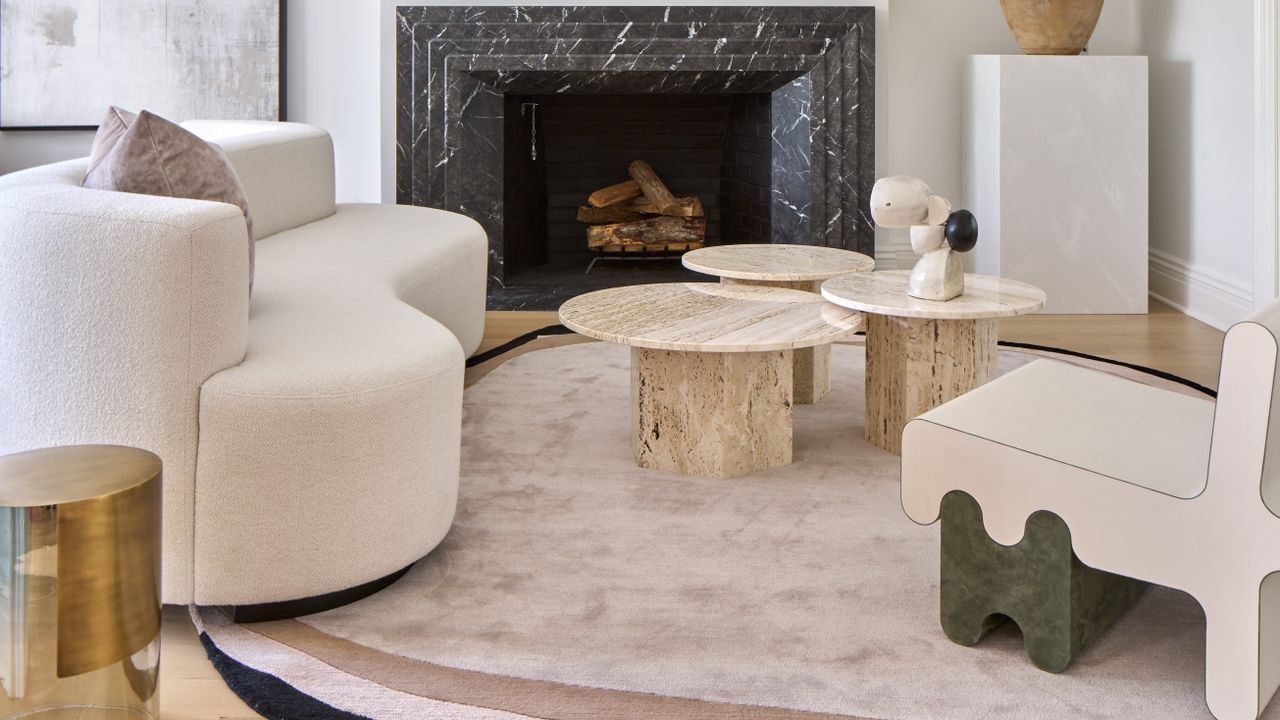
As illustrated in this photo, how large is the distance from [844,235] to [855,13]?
892 millimetres

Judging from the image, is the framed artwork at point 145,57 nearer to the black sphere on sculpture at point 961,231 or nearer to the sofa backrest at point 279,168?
the sofa backrest at point 279,168

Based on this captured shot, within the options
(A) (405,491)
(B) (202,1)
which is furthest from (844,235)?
(A) (405,491)

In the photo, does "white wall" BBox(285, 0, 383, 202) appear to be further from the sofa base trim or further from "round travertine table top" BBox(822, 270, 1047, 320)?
the sofa base trim

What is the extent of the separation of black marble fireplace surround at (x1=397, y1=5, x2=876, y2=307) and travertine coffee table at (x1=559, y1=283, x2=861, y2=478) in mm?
2133

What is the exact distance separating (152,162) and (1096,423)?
5.44ft

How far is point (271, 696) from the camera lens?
1.70 m

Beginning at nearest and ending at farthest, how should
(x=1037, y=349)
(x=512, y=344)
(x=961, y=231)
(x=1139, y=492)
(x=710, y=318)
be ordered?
(x=1139, y=492)
(x=961, y=231)
(x=710, y=318)
(x=1037, y=349)
(x=512, y=344)

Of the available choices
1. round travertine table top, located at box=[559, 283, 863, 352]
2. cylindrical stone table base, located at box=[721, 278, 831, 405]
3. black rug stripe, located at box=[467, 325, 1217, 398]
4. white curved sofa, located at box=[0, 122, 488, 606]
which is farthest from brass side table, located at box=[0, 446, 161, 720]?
black rug stripe, located at box=[467, 325, 1217, 398]

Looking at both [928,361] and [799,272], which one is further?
[799,272]

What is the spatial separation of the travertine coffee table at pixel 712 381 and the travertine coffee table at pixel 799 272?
16.8 inches

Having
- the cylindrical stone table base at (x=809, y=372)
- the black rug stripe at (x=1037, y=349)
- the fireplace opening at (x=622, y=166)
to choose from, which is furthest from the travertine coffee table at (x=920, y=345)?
the fireplace opening at (x=622, y=166)

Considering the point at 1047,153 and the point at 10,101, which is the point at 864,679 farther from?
the point at 10,101

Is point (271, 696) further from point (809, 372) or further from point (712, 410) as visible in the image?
point (809, 372)

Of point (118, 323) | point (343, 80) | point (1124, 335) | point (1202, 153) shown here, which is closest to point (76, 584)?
point (118, 323)
